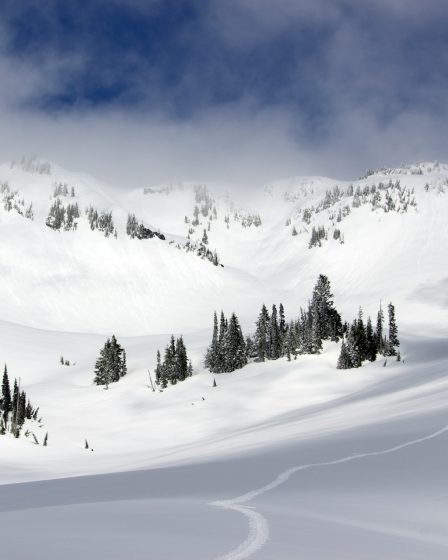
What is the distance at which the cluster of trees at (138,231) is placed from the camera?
193m

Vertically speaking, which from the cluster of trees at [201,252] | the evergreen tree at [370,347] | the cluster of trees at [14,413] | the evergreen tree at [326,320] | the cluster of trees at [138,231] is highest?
the cluster of trees at [138,231]

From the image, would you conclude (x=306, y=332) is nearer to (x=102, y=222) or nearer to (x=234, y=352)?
(x=234, y=352)

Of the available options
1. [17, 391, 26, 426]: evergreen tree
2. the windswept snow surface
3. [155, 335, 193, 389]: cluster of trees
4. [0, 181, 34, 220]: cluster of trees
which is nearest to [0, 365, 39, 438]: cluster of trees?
[17, 391, 26, 426]: evergreen tree

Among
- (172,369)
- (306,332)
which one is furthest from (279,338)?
(172,369)

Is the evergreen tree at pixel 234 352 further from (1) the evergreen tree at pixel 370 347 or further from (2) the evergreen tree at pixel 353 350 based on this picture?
(1) the evergreen tree at pixel 370 347

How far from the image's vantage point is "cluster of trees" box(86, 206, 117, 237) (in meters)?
190

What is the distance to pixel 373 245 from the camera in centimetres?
19262

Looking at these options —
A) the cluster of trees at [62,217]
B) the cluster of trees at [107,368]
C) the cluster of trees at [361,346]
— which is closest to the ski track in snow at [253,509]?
the cluster of trees at [361,346]

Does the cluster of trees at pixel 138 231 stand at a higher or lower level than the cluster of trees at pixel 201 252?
higher

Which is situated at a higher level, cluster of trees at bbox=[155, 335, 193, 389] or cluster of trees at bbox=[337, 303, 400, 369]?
cluster of trees at bbox=[337, 303, 400, 369]

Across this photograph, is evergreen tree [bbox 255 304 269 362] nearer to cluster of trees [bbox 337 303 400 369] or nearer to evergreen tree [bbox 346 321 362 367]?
cluster of trees [bbox 337 303 400 369]

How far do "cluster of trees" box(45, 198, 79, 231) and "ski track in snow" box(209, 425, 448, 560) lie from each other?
179135mm

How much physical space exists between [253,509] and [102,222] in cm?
19183

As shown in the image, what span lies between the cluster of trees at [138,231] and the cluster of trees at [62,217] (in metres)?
18.4
